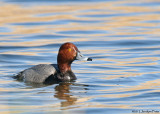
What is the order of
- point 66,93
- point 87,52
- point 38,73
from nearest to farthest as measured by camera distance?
point 66,93 < point 38,73 < point 87,52

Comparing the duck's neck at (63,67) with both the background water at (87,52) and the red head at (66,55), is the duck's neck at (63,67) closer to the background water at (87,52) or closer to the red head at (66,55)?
the red head at (66,55)

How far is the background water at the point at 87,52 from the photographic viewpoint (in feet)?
31.7

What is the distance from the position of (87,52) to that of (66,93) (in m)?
5.39

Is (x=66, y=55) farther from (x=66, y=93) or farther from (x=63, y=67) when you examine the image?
(x=66, y=93)

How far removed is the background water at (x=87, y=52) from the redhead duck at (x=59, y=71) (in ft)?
1.15

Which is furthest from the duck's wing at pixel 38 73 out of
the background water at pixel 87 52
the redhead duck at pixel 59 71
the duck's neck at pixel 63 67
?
the background water at pixel 87 52

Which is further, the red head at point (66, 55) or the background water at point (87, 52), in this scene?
the red head at point (66, 55)

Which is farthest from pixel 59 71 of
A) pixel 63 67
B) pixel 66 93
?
pixel 66 93

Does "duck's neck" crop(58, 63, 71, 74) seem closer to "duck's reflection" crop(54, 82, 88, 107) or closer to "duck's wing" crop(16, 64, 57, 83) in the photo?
"duck's wing" crop(16, 64, 57, 83)

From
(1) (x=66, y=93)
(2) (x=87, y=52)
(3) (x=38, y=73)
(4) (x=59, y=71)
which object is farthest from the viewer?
(2) (x=87, y=52)

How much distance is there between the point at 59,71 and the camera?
1198 cm

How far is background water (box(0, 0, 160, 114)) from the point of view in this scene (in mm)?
9672

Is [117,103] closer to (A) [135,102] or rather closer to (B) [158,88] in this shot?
(A) [135,102]

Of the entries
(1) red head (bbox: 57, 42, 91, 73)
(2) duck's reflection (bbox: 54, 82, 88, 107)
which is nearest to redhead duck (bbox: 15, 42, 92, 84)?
(1) red head (bbox: 57, 42, 91, 73)
